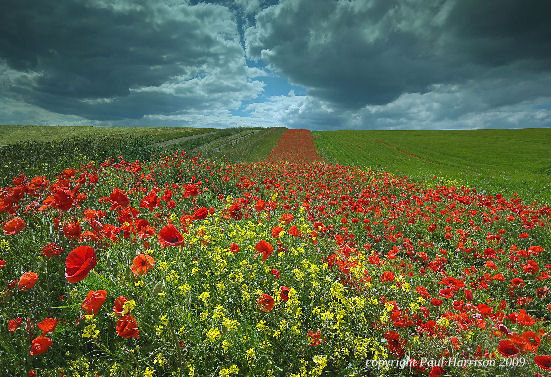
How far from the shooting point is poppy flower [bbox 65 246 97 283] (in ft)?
6.28

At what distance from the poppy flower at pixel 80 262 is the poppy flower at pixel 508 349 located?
123 inches

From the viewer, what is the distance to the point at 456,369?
263 cm

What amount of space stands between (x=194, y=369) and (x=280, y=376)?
0.82 metres

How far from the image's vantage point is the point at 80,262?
197 centimetres

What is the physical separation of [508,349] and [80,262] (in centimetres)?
330

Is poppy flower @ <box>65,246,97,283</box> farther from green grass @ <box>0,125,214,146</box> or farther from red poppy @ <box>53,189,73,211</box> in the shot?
green grass @ <box>0,125,214,146</box>

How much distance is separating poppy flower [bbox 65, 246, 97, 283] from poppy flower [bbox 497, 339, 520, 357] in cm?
312

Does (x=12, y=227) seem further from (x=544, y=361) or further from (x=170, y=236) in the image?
(x=544, y=361)

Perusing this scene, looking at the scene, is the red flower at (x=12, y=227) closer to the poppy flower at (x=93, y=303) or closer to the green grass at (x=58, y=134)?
the poppy flower at (x=93, y=303)

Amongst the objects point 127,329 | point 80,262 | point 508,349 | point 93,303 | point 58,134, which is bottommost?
point 508,349

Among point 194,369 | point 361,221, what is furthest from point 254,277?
point 361,221

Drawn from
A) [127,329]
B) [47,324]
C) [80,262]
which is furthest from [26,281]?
[127,329]

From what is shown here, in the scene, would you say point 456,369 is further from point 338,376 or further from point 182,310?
point 182,310

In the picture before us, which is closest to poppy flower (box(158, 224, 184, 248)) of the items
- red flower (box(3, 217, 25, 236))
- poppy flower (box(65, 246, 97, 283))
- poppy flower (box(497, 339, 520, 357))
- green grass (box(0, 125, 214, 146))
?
poppy flower (box(65, 246, 97, 283))
